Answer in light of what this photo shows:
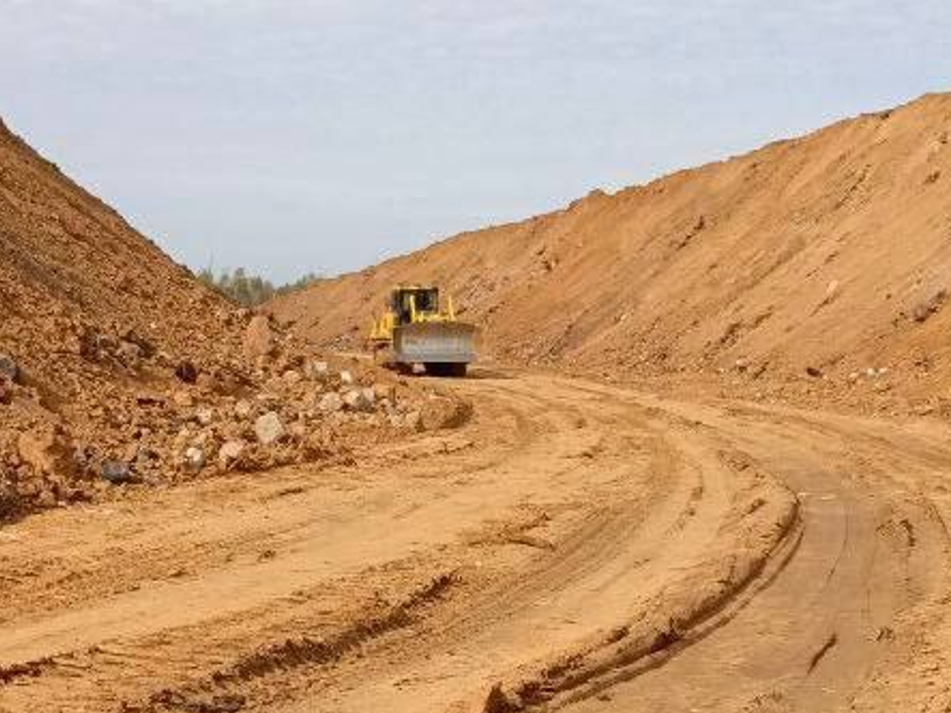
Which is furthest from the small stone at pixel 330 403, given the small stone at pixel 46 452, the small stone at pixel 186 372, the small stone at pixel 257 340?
the small stone at pixel 46 452

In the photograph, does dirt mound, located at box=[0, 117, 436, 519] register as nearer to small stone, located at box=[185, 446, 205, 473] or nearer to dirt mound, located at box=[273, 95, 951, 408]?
small stone, located at box=[185, 446, 205, 473]

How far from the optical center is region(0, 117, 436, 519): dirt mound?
12016 mm

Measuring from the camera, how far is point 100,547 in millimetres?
9219

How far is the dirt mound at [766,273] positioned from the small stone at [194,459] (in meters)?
12.3

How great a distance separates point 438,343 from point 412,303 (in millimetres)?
3334

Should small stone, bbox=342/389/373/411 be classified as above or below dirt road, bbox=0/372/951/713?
above

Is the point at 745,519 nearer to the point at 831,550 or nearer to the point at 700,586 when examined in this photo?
the point at 831,550

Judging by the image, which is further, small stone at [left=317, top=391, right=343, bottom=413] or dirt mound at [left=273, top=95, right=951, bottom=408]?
dirt mound at [left=273, top=95, right=951, bottom=408]

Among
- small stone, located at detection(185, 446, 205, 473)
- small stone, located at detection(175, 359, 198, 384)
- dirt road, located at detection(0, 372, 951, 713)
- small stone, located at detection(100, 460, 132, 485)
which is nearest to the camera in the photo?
dirt road, located at detection(0, 372, 951, 713)

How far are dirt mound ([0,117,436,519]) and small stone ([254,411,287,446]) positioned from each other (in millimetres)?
20

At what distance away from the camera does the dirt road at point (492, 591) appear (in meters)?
6.12

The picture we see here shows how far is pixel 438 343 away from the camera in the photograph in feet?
92.4

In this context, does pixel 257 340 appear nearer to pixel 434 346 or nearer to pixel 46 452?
pixel 46 452

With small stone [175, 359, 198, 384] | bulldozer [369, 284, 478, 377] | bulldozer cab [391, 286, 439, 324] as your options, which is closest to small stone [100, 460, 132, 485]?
small stone [175, 359, 198, 384]
